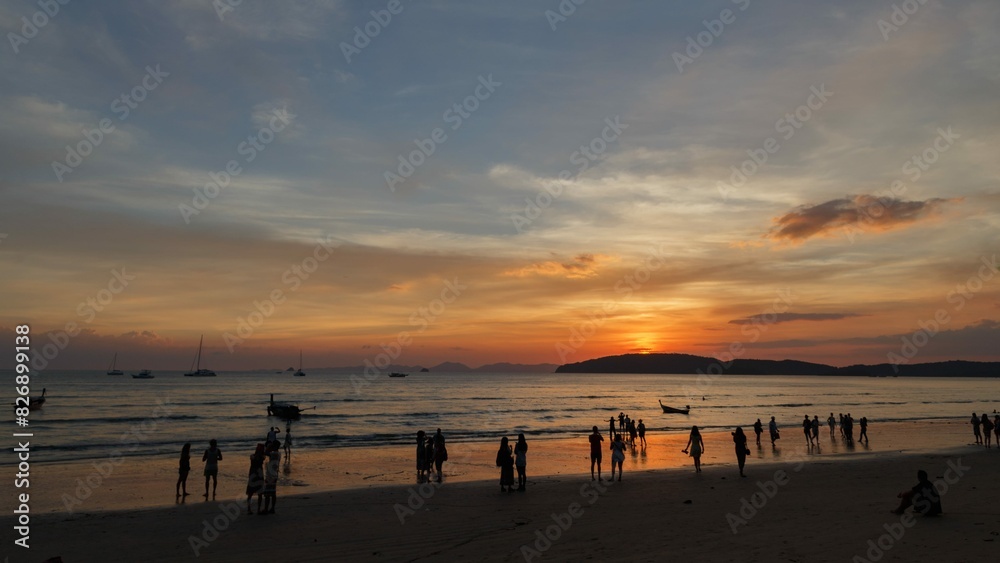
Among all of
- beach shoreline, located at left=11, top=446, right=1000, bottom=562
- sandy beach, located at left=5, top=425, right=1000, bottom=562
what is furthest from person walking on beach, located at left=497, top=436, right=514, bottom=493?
sandy beach, located at left=5, top=425, right=1000, bottom=562

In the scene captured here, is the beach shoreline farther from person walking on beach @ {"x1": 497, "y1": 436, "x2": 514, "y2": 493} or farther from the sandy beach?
person walking on beach @ {"x1": 497, "y1": 436, "x2": 514, "y2": 493}

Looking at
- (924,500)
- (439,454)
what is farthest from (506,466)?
(924,500)

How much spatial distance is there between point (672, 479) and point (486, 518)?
30.6 ft

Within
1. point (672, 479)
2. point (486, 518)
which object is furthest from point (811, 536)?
point (672, 479)

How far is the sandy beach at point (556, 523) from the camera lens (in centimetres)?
1107

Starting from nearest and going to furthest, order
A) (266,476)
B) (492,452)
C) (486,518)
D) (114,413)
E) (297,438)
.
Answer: (486,518), (266,476), (492,452), (297,438), (114,413)

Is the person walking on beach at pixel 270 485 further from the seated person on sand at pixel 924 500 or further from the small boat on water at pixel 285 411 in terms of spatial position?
the small boat on water at pixel 285 411

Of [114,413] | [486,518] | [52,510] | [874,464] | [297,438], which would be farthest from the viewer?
[114,413]

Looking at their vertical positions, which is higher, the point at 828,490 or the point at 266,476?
the point at 266,476

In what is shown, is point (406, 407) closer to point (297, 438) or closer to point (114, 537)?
point (297, 438)

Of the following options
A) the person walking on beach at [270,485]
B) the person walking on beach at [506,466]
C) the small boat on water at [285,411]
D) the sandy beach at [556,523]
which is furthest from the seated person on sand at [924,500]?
the small boat on water at [285,411]

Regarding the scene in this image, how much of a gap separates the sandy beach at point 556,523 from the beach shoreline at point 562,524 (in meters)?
0.04

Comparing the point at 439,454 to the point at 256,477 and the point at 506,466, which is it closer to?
the point at 506,466

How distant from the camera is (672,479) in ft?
69.2
